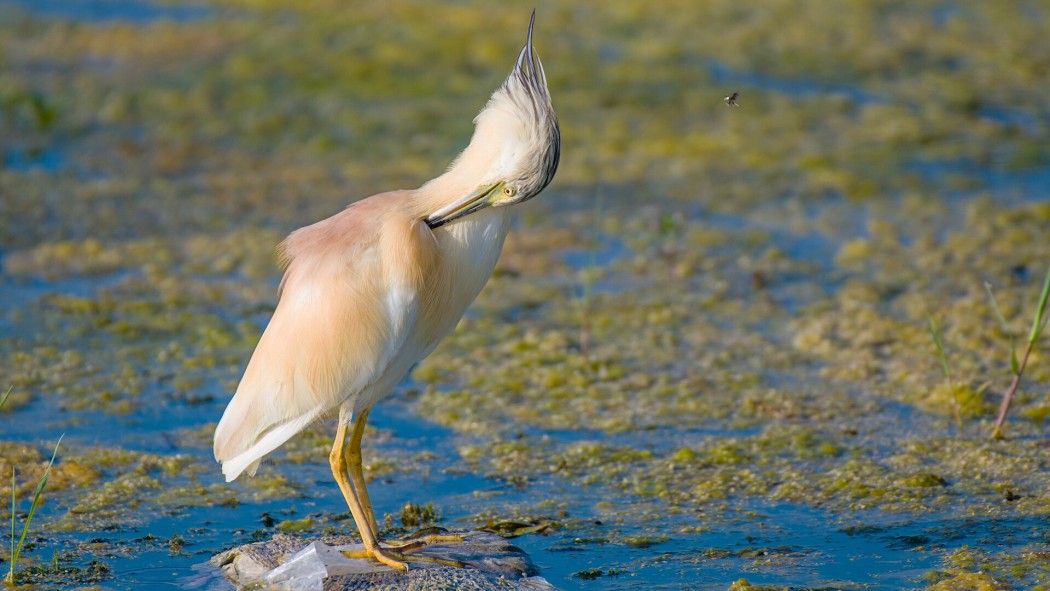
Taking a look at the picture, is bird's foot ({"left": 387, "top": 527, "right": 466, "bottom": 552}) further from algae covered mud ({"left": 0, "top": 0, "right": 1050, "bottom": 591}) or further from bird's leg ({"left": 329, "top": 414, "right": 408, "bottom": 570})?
algae covered mud ({"left": 0, "top": 0, "right": 1050, "bottom": 591})

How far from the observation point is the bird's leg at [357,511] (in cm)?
315

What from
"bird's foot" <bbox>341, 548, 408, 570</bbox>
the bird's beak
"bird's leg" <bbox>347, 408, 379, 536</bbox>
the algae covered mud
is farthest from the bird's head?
the algae covered mud

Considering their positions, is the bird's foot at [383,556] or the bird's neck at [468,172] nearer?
the bird's neck at [468,172]

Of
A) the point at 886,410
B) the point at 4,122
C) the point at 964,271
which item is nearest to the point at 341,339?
the point at 886,410

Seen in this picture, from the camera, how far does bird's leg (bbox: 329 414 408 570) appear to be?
10.3 feet

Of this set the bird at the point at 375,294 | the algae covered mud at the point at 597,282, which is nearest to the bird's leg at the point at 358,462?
the bird at the point at 375,294

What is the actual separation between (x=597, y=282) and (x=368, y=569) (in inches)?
97.3

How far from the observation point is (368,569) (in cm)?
313

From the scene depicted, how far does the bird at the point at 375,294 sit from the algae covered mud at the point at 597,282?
42 cm

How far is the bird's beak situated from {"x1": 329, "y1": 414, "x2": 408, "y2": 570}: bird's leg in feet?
1.85

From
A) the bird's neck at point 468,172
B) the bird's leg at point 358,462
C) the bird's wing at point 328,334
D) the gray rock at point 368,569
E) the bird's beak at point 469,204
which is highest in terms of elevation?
the bird's neck at point 468,172

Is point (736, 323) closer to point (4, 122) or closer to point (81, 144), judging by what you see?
point (81, 144)

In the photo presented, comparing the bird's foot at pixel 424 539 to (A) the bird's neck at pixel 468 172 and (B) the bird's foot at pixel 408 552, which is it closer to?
(B) the bird's foot at pixel 408 552

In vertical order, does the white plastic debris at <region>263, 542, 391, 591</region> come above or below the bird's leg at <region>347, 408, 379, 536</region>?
below
